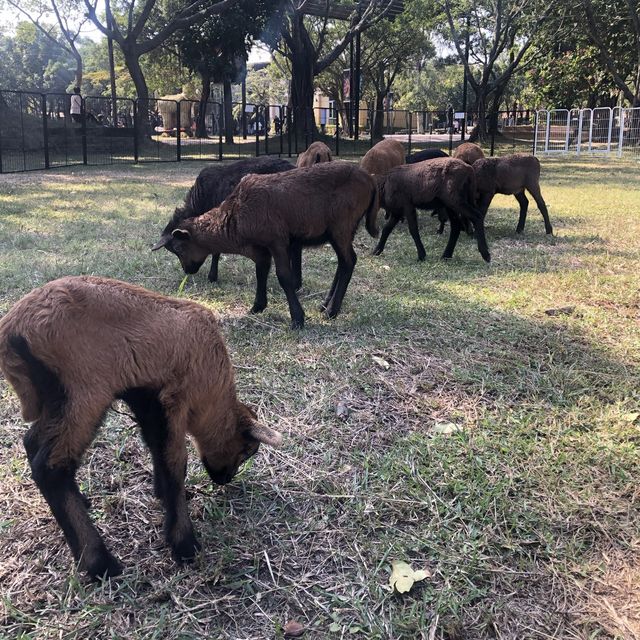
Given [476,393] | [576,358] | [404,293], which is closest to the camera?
[476,393]

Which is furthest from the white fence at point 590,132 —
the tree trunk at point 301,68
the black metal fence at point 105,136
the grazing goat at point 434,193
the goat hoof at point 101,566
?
the goat hoof at point 101,566

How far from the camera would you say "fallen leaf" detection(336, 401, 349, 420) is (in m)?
3.67

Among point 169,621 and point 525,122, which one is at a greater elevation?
point 525,122

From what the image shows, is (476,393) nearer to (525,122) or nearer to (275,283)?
(275,283)

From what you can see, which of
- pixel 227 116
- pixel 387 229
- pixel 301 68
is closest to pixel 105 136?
pixel 227 116

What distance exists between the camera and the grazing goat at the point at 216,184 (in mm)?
6578

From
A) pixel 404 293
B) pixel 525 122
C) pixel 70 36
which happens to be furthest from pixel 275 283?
pixel 525 122

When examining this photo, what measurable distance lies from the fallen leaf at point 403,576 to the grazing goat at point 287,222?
2.80 metres

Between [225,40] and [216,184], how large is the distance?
77.2 ft

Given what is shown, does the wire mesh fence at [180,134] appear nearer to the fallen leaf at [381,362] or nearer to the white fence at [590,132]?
the white fence at [590,132]

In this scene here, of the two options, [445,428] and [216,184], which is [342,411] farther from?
[216,184]

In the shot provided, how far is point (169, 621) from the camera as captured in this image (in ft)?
7.43

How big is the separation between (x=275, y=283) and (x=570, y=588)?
14.8 feet

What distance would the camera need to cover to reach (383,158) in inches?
423
